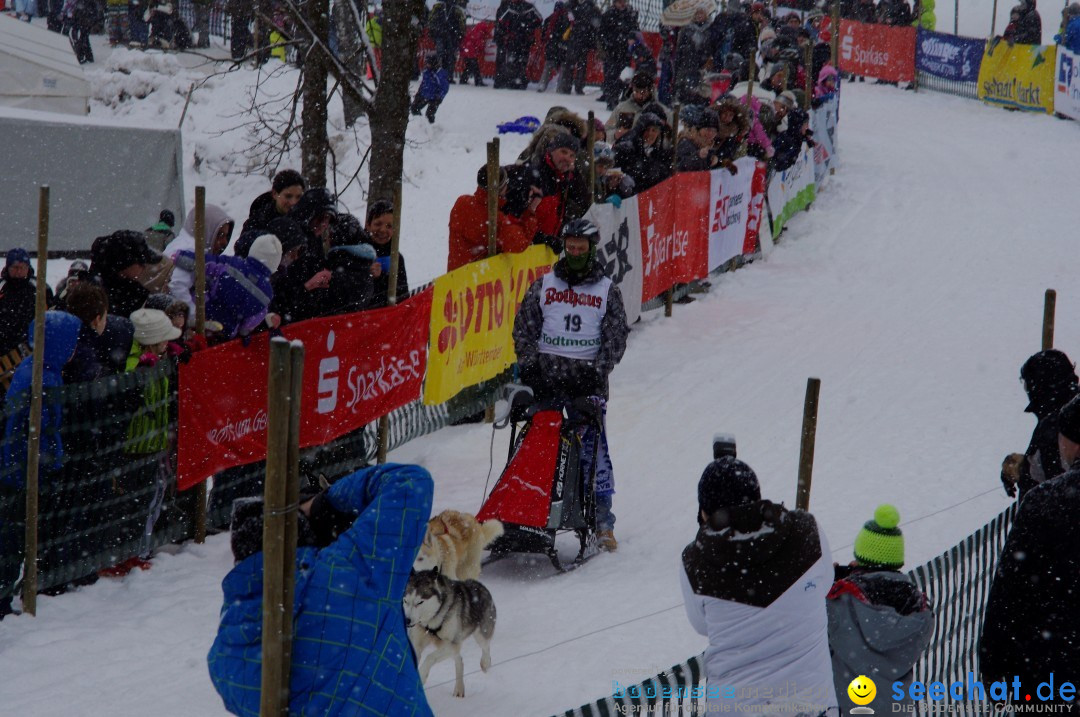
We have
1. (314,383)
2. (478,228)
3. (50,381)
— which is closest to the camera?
(50,381)

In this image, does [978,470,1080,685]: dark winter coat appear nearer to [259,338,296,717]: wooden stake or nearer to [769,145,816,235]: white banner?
[259,338,296,717]: wooden stake

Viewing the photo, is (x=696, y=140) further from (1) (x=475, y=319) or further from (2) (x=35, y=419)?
(2) (x=35, y=419)

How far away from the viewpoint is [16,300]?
7539mm

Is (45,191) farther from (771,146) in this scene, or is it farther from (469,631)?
(771,146)

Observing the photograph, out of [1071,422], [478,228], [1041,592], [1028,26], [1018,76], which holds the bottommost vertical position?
[1041,592]

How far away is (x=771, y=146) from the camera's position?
51.1ft

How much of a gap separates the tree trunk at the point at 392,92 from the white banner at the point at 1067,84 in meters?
15.6

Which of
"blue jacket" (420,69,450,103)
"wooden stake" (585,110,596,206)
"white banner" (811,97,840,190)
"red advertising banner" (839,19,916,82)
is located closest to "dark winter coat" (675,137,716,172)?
"wooden stake" (585,110,596,206)

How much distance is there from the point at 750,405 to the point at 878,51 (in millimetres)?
20143

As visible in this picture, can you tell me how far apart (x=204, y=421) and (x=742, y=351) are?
20.2 ft

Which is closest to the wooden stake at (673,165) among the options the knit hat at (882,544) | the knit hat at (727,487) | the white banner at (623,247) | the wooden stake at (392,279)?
the white banner at (623,247)

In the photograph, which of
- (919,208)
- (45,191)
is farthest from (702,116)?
(45,191)

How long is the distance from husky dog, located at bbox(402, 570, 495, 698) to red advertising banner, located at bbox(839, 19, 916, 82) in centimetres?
2472

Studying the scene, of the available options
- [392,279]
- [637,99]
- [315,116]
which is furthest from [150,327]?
[637,99]
